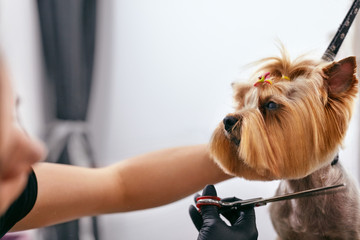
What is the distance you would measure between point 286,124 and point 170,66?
0.26 meters

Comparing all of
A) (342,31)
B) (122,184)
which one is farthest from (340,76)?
(122,184)

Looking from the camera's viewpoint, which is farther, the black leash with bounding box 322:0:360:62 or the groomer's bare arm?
the groomer's bare arm

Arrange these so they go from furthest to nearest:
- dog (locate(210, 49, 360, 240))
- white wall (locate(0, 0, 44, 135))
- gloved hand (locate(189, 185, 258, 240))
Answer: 1. white wall (locate(0, 0, 44, 135))
2. dog (locate(210, 49, 360, 240))
3. gloved hand (locate(189, 185, 258, 240))

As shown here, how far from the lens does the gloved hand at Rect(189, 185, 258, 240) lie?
572mm

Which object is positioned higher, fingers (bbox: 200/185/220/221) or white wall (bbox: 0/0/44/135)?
white wall (bbox: 0/0/44/135)

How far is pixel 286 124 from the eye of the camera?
0.70m

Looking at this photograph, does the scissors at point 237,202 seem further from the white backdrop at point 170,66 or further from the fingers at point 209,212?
the white backdrop at point 170,66

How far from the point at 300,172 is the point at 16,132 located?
1.73ft

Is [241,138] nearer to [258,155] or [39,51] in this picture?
[258,155]

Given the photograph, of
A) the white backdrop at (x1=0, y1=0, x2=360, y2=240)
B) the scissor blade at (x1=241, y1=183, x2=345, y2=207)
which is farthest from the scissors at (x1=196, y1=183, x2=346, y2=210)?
the white backdrop at (x1=0, y1=0, x2=360, y2=240)

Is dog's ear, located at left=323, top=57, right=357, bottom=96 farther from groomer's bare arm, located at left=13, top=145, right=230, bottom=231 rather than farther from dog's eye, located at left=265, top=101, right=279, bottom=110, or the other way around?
groomer's bare arm, located at left=13, top=145, right=230, bottom=231

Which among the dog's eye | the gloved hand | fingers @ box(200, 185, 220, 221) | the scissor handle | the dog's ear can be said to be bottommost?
the gloved hand

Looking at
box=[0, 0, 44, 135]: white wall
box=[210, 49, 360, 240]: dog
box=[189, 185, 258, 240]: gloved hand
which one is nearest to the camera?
box=[189, 185, 258, 240]: gloved hand

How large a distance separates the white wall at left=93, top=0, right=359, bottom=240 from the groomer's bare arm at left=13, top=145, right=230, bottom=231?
47mm
